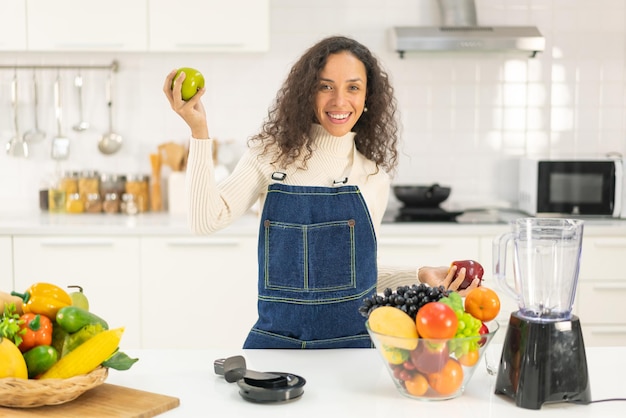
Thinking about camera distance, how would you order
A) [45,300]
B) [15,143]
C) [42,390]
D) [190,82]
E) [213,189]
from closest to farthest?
[42,390] → [45,300] → [190,82] → [213,189] → [15,143]

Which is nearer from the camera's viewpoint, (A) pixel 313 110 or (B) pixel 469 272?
(B) pixel 469 272

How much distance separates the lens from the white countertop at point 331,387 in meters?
1.43

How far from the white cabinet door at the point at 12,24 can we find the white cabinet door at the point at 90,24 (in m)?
0.03

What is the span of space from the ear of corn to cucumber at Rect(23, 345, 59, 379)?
0.05 ft

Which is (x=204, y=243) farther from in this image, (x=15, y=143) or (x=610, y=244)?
(x=610, y=244)

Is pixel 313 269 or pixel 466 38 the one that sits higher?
pixel 466 38

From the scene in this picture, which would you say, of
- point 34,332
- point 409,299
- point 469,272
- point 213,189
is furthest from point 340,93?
point 34,332

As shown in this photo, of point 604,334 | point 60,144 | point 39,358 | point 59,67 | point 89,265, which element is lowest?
point 604,334

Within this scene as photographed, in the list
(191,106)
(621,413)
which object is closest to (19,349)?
(191,106)

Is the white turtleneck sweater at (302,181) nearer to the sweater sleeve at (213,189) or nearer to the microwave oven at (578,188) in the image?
the sweater sleeve at (213,189)

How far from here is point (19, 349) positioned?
1.43m

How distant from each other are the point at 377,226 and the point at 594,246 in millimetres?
1611

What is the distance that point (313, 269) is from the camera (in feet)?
6.82

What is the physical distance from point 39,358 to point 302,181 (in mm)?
900
